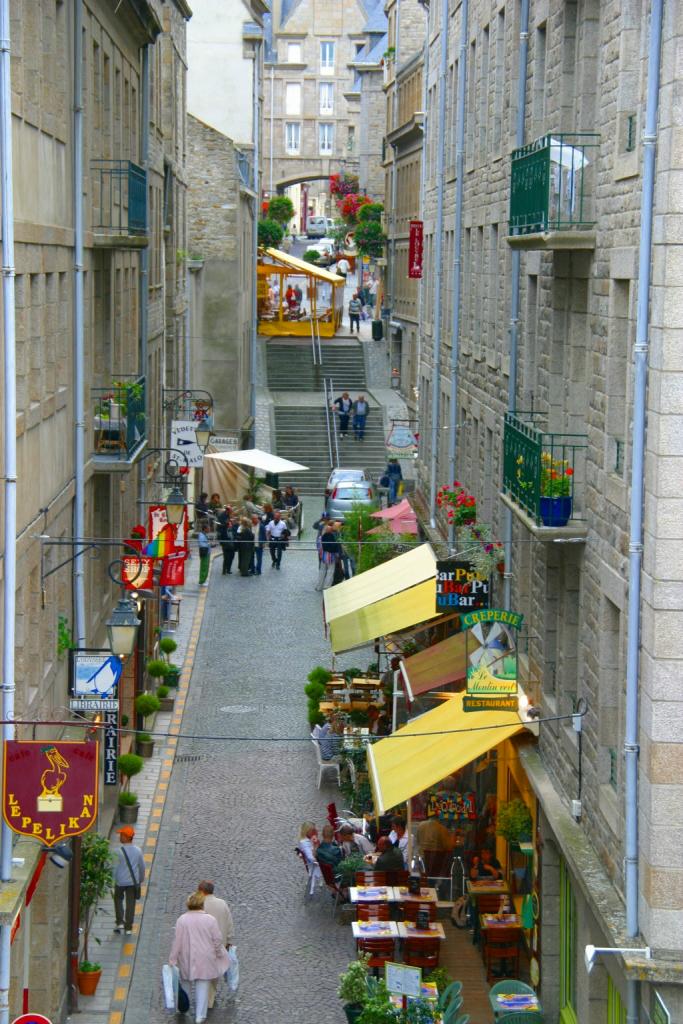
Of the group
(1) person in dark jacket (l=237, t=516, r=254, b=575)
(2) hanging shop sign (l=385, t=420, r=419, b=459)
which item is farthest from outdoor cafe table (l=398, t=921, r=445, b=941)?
(1) person in dark jacket (l=237, t=516, r=254, b=575)

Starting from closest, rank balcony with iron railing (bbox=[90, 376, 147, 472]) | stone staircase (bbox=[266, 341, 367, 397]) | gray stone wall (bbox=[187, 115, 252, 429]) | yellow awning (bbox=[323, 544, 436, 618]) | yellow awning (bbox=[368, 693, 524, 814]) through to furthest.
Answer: yellow awning (bbox=[368, 693, 524, 814])
balcony with iron railing (bbox=[90, 376, 147, 472])
yellow awning (bbox=[323, 544, 436, 618])
gray stone wall (bbox=[187, 115, 252, 429])
stone staircase (bbox=[266, 341, 367, 397])

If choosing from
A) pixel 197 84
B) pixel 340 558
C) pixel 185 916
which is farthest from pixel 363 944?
pixel 197 84

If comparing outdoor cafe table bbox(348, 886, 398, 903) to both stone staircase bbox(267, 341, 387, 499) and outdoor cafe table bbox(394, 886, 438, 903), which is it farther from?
stone staircase bbox(267, 341, 387, 499)

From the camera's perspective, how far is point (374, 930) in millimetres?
18672

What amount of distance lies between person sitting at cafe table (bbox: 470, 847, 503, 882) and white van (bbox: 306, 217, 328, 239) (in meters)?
109

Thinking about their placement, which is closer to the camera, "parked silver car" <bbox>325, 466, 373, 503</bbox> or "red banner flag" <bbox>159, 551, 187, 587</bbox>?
"red banner flag" <bbox>159, 551, 187, 587</bbox>

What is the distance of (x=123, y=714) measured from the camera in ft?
88.5

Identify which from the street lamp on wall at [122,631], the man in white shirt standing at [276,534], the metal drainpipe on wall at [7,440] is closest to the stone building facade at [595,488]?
the street lamp on wall at [122,631]

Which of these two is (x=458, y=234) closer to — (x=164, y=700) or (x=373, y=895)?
(x=164, y=700)

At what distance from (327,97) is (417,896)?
104 metres

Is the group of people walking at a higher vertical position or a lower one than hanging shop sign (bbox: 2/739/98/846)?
A: lower

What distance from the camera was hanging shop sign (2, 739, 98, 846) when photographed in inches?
540

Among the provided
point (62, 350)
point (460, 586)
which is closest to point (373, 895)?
point (460, 586)

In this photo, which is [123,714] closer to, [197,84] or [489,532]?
[489,532]
